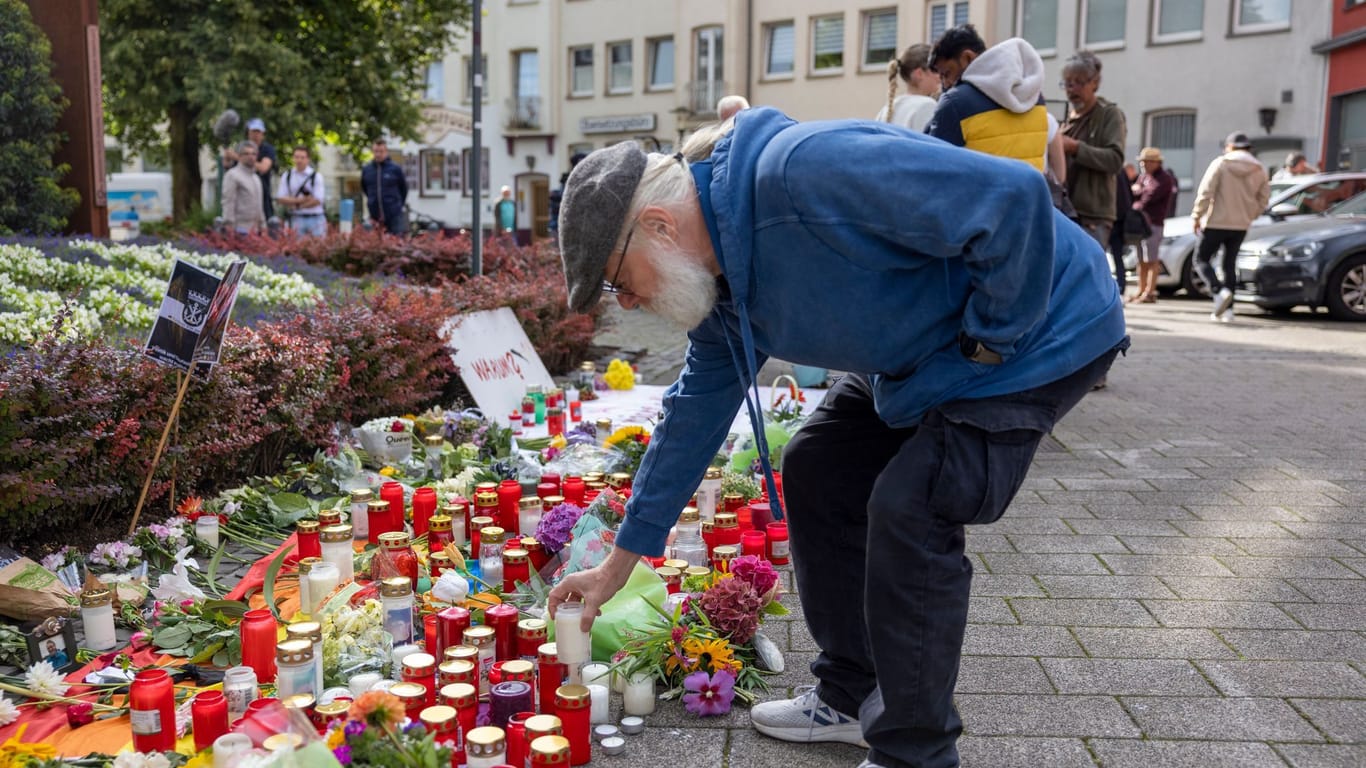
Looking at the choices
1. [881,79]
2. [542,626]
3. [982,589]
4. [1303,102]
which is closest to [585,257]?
[542,626]

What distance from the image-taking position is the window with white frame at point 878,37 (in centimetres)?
3128

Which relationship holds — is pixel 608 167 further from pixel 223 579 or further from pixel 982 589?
pixel 223 579

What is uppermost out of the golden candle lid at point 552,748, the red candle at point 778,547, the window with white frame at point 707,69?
the window with white frame at point 707,69

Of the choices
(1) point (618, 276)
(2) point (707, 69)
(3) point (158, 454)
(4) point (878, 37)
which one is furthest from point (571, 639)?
(2) point (707, 69)

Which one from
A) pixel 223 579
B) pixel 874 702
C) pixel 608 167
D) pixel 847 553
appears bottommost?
pixel 223 579

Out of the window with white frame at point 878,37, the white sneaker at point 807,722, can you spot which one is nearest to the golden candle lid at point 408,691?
the white sneaker at point 807,722

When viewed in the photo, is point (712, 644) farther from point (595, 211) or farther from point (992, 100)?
point (992, 100)

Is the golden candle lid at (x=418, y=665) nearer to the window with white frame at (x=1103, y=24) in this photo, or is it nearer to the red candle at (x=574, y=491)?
the red candle at (x=574, y=491)

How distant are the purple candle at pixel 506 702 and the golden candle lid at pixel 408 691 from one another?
201 mm

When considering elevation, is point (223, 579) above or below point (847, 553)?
below

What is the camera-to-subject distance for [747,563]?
3.26 metres

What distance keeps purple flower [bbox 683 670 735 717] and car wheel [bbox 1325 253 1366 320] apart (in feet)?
38.2

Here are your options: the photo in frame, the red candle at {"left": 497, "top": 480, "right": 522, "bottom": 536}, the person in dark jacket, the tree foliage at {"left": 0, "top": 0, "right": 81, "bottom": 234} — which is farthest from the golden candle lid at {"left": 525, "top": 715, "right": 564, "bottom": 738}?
the person in dark jacket

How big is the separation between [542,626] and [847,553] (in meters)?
0.85
